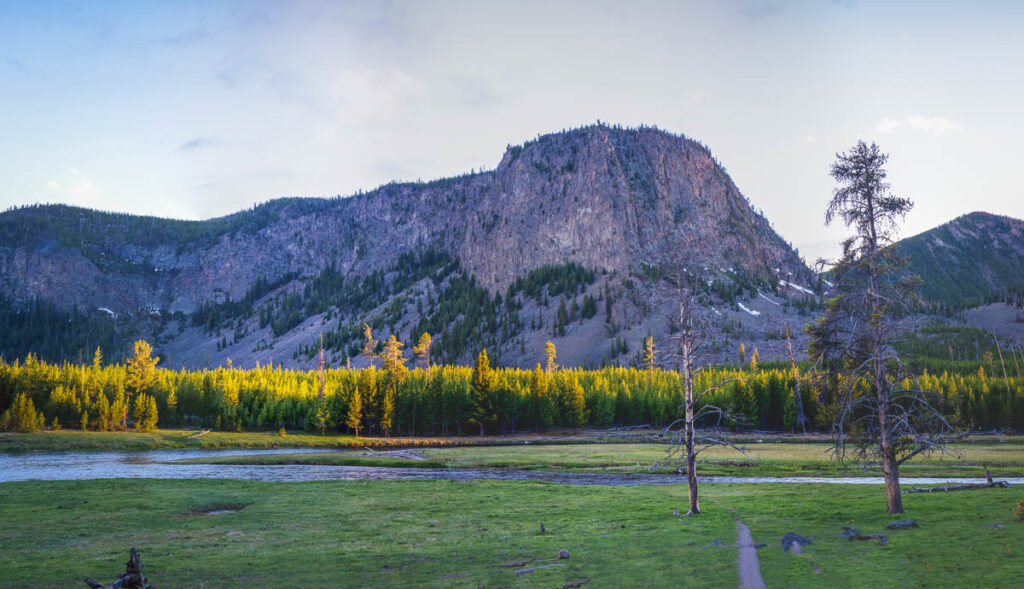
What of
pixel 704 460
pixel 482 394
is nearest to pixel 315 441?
pixel 482 394

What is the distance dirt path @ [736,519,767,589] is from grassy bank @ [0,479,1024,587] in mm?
325

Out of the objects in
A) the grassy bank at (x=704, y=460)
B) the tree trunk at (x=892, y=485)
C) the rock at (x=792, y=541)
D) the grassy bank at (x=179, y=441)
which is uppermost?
the tree trunk at (x=892, y=485)

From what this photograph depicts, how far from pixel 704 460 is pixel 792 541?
169ft

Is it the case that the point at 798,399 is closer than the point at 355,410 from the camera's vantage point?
Yes

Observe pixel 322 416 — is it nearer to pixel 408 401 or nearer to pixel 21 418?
pixel 408 401

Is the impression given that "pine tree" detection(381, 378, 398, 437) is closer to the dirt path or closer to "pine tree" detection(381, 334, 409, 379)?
"pine tree" detection(381, 334, 409, 379)

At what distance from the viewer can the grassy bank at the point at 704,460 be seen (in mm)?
58906

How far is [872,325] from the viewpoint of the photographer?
1057 inches

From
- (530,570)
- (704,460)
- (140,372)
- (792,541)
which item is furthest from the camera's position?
(140,372)

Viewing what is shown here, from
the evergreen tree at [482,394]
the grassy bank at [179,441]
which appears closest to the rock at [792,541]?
the grassy bank at [179,441]

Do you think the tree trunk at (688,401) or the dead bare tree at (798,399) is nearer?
the tree trunk at (688,401)

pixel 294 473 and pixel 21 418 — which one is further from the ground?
pixel 21 418

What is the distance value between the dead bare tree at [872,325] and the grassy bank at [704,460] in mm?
30558

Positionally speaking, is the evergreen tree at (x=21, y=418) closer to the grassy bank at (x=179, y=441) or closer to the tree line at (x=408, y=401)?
the tree line at (x=408, y=401)
